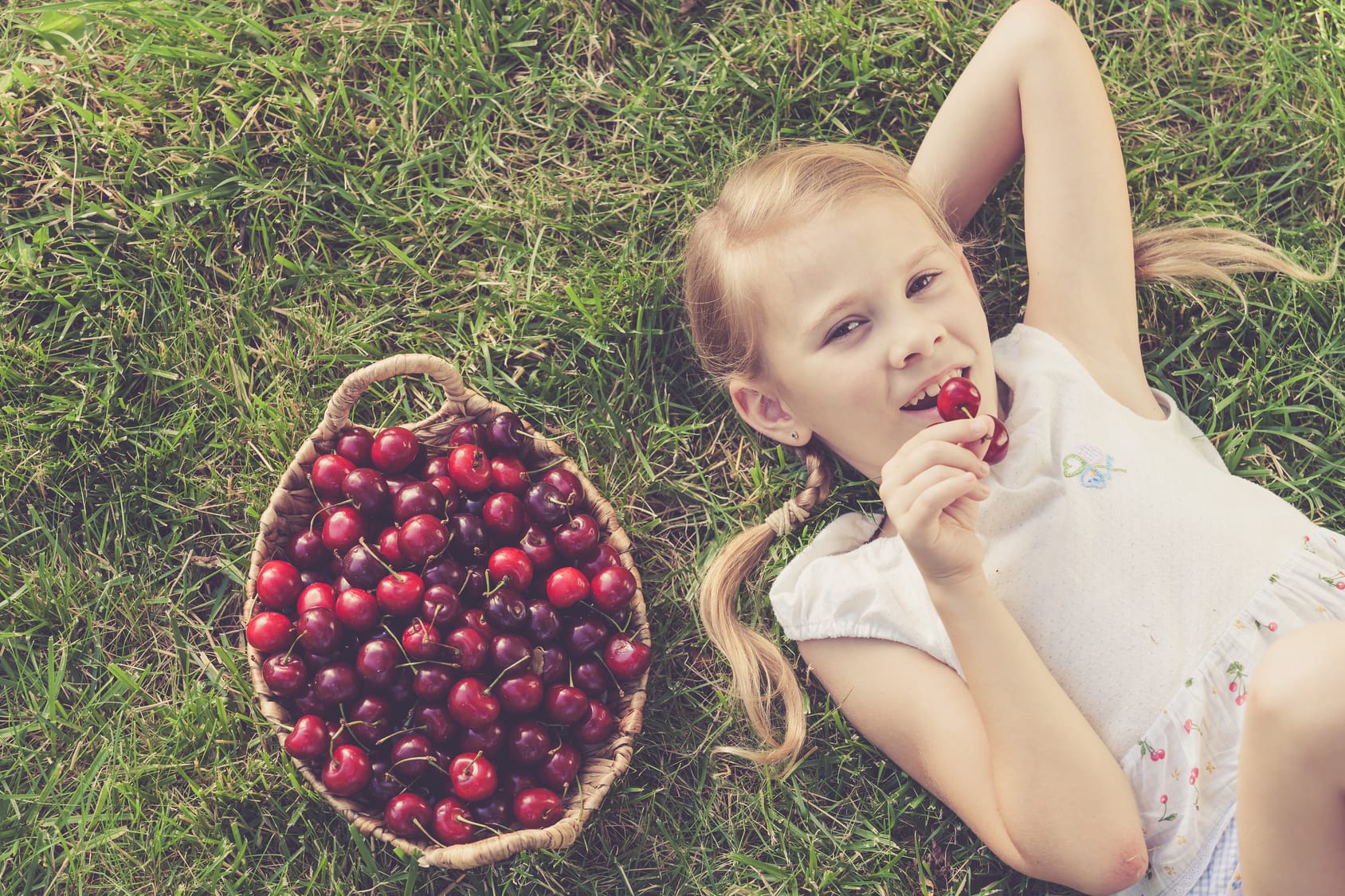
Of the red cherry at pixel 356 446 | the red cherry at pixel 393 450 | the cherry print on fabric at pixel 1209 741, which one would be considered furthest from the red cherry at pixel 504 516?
the cherry print on fabric at pixel 1209 741

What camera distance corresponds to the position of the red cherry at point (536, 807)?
8.47 ft

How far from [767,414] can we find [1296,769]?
1.44m

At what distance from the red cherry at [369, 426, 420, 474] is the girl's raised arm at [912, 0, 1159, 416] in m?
1.59

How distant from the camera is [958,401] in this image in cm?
231

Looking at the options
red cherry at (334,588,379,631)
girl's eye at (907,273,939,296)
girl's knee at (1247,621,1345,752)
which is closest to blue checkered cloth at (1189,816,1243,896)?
girl's knee at (1247,621,1345,752)

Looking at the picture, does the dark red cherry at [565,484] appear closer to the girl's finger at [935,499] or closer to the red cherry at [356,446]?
the red cherry at [356,446]

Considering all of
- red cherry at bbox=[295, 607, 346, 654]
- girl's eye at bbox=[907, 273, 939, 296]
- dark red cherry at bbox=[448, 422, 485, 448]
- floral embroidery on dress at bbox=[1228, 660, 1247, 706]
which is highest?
girl's eye at bbox=[907, 273, 939, 296]

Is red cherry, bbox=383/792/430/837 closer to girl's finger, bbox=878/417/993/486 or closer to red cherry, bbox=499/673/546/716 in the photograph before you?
red cherry, bbox=499/673/546/716

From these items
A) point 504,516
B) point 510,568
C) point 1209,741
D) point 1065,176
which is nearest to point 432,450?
point 504,516

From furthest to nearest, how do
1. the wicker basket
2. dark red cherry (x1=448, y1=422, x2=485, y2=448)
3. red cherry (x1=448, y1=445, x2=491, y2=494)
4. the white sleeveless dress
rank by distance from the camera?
dark red cherry (x1=448, y1=422, x2=485, y2=448) < red cherry (x1=448, y1=445, x2=491, y2=494) < the wicker basket < the white sleeveless dress

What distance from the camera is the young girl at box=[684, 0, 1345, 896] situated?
2.21 meters

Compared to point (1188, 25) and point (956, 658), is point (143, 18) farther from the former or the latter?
point (1188, 25)

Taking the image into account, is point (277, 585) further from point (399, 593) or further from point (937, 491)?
point (937, 491)

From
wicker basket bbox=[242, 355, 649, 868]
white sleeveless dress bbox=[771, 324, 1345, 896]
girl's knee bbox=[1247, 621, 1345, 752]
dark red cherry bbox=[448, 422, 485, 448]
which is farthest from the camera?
dark red cherry bbox=[448, 422, 485, 448]
